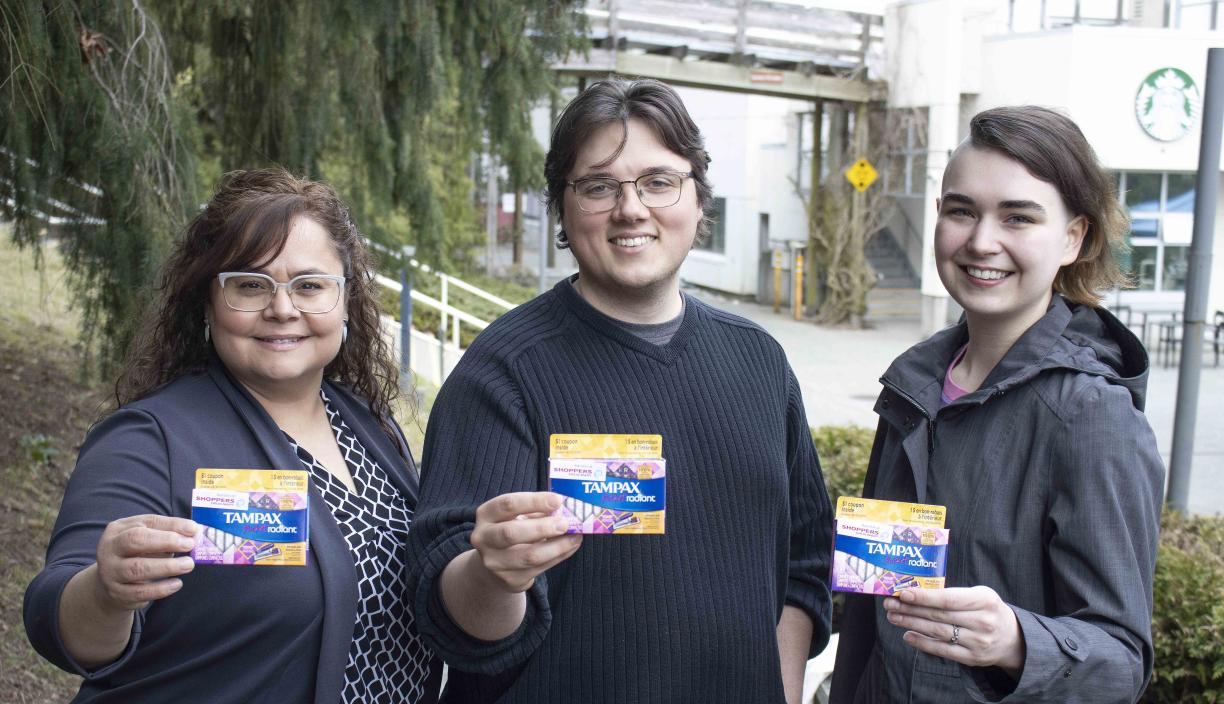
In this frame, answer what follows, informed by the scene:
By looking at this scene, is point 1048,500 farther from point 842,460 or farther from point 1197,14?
point 1197,14

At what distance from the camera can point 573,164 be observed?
2.32 meters

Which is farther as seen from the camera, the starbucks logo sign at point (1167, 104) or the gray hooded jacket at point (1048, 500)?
the starbucks logo sign at point (1167, 104)

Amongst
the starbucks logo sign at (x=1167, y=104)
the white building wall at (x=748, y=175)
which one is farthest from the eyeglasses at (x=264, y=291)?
the white building wall at (x=748, y=175)

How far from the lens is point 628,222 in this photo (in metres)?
2.26

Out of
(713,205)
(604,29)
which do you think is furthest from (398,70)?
(604,29)

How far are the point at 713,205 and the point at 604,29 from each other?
14.8 metres

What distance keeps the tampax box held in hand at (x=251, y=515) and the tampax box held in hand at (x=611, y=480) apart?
47cm

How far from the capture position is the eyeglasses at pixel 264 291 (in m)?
2.31

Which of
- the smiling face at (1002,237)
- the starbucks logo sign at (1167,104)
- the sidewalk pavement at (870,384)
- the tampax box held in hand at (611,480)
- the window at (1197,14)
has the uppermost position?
the window at (1197,14)

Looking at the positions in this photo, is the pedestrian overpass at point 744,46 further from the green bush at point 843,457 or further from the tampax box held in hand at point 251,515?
the tampax box held in hand at point 251,515

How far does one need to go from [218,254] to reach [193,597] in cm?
69

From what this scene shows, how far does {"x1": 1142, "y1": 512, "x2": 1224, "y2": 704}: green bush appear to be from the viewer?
3395mm

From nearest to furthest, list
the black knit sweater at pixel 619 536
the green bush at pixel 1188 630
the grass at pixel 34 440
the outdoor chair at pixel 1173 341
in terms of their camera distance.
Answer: the black knit sweater at pixel 619 536, the green bush at pixel 1188 630, the grass at pixel 34 440, the outdoor chair at pixel 1173 341

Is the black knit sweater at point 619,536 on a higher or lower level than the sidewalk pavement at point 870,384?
higher
